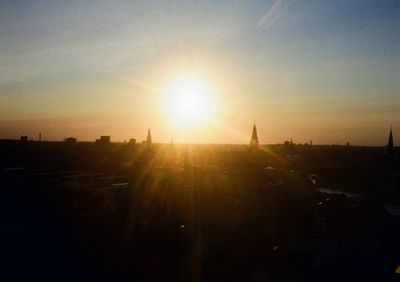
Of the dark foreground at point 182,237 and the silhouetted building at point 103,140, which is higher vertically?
the silhouetted building at point 103,140

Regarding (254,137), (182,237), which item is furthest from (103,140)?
(182,237)

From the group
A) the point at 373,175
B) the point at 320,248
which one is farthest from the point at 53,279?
the point at 373,175

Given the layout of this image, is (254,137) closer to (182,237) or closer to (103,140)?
(103,140)

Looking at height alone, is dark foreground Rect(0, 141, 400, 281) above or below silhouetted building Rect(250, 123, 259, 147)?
below

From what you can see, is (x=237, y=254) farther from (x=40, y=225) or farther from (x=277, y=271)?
(x=40, y=225)

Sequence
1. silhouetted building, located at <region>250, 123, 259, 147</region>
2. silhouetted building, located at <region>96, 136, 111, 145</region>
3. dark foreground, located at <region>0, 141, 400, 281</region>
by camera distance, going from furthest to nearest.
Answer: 1. silhouetted building, located at <region>96, 136, 111, 145</region>
2. silhouetted building, located at <region>250, 123, 259, 147</region>
3. dark foreground, located at <region>0, 141, 400, 281</region>

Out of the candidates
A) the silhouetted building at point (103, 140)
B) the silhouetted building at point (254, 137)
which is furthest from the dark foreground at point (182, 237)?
the silhouetted building at point (103, 140)

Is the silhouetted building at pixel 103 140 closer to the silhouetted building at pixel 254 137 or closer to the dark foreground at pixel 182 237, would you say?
the silhouetted building at pixel 254 137

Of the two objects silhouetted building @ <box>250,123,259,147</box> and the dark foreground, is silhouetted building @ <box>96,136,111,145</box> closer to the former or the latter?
silhouetted building @ <box>250,123,259,147</box>

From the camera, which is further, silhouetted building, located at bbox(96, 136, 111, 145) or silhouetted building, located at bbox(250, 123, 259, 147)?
silhouetted building, located at bbox(96, 136, 111, 145)

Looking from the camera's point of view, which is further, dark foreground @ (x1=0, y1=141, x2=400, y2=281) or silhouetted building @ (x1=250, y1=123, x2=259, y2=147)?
silhouetted building @ (x1=250, y1=123, x2=259, y2=147)

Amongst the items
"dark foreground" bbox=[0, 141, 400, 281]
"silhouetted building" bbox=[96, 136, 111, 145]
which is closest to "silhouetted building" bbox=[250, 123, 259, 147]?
"silhouetted building" bbox=[96, 136, 111, 145]

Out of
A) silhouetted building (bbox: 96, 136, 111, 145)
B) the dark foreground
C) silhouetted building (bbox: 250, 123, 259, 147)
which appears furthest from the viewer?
silhouetted building (bbox: 96, 136, 111, 145)
